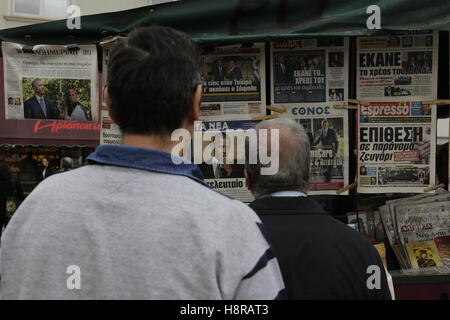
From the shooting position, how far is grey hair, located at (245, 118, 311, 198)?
75.5 inches

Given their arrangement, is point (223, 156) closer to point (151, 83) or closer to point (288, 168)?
point (288, 168)

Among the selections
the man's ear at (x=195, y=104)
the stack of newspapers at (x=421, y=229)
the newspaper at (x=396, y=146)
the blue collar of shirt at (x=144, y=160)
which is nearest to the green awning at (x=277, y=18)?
the newspaper at (x=396, y=146)

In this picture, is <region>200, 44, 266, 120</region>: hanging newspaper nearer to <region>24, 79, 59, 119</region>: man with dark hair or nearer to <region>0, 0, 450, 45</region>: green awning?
<region>0, 0, 450, 45</region>: green awning

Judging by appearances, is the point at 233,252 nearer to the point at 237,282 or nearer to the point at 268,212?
the point at 237,282

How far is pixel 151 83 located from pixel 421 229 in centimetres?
256

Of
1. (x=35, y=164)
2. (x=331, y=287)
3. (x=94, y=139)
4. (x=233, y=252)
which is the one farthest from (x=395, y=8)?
(x=35, y=164)

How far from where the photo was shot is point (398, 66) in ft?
9.95

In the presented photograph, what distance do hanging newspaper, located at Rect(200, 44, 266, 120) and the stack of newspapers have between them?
1058 millimetres

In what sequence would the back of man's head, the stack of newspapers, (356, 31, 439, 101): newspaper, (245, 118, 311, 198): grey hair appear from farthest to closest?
the stack of newspapers → (356, 31, 439, 101): newspaper → (245, 118, 311, 198): grey hair → the back of man's head

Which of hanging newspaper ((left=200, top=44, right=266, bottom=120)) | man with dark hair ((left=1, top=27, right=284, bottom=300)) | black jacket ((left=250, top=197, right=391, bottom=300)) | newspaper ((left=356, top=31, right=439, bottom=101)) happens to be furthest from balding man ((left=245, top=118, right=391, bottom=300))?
newspaper ((left=356, top=31, right=439, bottom=101))

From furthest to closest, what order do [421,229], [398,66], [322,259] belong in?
[421,229]
[398,66]
[322,259]

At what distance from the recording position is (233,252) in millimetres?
937

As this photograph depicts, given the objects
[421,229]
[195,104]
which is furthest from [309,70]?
[195,104]

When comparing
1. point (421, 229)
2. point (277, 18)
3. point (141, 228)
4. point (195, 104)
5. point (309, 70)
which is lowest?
point (421, 229)
